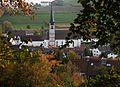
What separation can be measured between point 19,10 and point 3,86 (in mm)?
24102

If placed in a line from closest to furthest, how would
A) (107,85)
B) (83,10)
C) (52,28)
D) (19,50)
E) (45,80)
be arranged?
(83,10), (19,50), (107,85), (45,80), (52,28)

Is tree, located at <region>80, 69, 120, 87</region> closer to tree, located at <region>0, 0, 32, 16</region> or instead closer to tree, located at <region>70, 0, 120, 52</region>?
tree, located at <region>70, 0, 120, 52</region>

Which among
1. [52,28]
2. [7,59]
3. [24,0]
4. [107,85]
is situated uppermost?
[24,0]

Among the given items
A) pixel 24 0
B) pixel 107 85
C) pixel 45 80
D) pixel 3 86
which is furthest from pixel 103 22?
pixel 45 80

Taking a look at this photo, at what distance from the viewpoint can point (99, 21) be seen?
3.82m

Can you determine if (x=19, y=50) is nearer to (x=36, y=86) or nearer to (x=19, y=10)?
(x=19, y=10)

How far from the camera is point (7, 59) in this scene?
402cm

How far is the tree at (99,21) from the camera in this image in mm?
3707

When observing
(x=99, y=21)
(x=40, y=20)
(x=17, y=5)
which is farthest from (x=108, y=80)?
(x=40, y=20)

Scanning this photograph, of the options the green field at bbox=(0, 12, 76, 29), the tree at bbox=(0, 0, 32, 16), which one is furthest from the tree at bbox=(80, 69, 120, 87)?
the green field at bbox=(0, 12, 76, 29)

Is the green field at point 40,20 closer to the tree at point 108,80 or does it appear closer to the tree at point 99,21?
the tree at point 108,80

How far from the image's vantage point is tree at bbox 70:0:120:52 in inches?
146

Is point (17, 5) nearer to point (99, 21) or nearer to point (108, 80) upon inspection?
point (99, 21)

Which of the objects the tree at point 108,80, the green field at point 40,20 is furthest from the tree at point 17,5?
the green field at point 40,20
